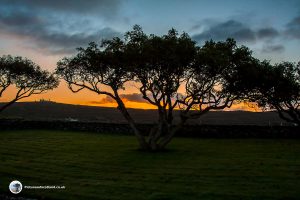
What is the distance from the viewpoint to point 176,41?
39.9 meters

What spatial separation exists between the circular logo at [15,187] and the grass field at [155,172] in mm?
305

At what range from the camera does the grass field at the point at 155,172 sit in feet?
72.0

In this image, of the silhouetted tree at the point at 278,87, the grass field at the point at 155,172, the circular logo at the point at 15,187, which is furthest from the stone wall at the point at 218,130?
the circular logo at the point at 15,187

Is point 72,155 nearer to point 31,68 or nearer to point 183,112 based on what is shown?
point 183,112

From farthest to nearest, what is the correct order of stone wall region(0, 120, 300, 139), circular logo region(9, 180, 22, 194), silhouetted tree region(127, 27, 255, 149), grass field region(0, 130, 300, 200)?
stone wall region(0, 120, 300, 139) → silhouetted tree region(127, 27, 255, 149) → circular logo region(9, 180, 22, 194) → grass field region(0, 130, 300, 200)

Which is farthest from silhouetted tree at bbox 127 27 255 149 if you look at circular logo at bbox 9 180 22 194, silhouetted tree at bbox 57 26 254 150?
circular logo at bbox 9 180 22 194

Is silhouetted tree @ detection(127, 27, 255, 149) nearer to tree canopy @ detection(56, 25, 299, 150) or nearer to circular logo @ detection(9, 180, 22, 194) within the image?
tree canopy @ detection(56, 25, 299, 150)

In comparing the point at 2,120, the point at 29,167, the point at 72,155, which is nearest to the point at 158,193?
the point at 29,167

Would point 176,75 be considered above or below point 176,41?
below

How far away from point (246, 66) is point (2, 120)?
47.6 m

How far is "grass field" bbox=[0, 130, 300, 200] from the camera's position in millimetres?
21953

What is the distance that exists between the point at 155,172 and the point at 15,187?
997 cm

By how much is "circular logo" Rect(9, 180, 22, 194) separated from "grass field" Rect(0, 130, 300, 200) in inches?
12.0

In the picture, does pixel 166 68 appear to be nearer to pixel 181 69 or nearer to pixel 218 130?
pixel 181 69
